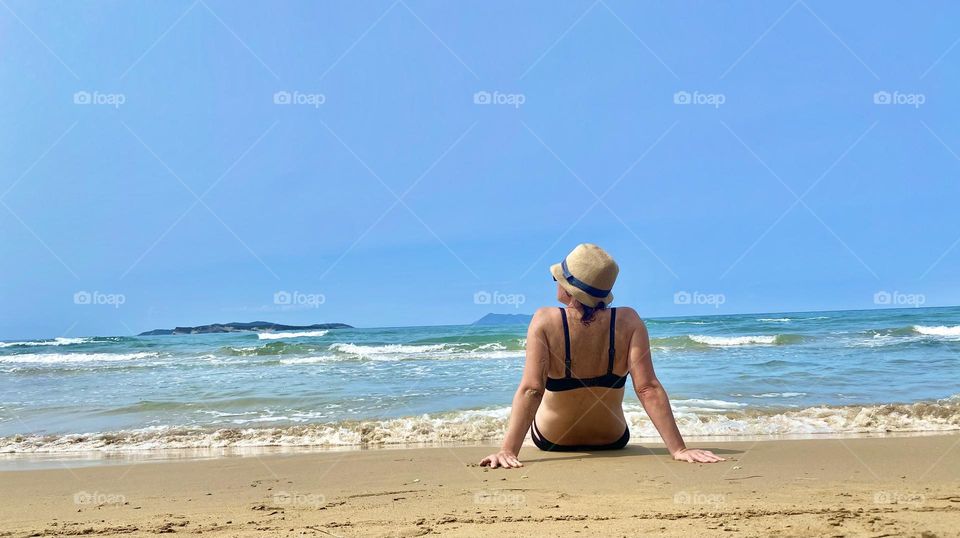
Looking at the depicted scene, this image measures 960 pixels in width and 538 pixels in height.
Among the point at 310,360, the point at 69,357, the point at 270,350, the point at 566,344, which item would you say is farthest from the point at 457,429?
the point at 69,357

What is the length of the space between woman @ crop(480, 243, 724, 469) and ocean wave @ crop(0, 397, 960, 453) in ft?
8.49

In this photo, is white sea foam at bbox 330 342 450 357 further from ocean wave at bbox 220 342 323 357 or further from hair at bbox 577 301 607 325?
hair at bbox 577 301 607 325

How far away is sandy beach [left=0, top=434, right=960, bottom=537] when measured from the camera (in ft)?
10.0

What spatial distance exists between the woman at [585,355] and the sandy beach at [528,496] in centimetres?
26

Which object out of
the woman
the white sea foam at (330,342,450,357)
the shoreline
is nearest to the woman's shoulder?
the woman

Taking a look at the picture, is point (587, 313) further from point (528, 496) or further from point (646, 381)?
point (528, 496)

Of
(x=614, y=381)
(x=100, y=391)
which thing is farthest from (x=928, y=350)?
(x=100, y=391)

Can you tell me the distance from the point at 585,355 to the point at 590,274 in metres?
0.54

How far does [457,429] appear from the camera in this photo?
23.9 ft

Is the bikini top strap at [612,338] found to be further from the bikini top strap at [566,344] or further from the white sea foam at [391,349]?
the white sea foam at [391,349]

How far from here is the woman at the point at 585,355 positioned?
422 centimetres

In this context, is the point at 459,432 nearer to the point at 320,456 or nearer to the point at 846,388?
the point at 320,456

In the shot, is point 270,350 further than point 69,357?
No

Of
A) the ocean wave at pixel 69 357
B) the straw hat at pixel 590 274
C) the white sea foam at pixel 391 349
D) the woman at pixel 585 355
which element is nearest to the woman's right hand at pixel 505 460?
the woman at pixel 585 355
